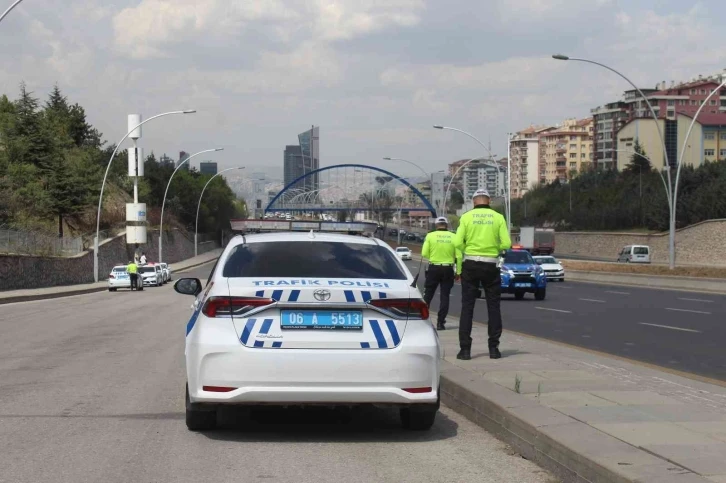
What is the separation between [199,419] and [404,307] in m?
1.89

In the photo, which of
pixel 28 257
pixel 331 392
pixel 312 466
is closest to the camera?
pixel 312 466

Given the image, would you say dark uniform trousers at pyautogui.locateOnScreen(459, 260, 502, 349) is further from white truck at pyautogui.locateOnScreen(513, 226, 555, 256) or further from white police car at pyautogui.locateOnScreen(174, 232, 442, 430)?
white truck at pyautogui.locateOnScreen(513, 226, 555, 256)

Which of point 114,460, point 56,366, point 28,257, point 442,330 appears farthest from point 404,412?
point 28,257

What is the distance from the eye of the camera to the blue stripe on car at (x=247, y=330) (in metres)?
7.15

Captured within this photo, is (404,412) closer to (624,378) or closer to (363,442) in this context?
A: (363,442)

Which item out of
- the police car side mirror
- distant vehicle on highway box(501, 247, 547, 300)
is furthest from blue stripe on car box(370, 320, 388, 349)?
distant vehicle on highway box(501, 247, 547, 300)

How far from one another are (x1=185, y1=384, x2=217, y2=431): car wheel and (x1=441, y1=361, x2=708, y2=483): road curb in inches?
88.7

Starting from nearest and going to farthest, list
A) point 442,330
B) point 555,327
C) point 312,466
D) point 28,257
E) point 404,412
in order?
point 312,466, point 404,412, point 442,330, point 555,327, point 28,257

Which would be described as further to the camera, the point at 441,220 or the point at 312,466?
the point at 441,220

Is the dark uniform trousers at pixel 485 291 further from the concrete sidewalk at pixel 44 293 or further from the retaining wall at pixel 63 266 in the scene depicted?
the retaining wall at pixel 63 266

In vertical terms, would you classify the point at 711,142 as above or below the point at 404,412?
above

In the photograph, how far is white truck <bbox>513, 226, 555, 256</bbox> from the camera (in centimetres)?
8750

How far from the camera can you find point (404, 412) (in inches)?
317

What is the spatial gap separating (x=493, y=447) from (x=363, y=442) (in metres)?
1.02
